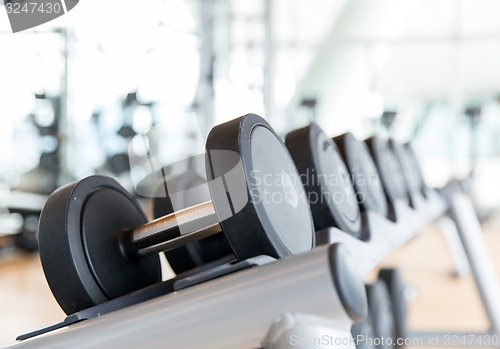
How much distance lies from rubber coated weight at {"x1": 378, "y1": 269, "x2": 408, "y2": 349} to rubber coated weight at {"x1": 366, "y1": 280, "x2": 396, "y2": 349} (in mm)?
49

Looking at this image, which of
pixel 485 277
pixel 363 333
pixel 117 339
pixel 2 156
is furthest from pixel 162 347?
pixel 2 156

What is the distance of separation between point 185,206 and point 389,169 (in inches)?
23.5

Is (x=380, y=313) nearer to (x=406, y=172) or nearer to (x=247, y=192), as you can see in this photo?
(x=406, y=172)

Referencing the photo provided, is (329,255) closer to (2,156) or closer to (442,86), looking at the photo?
(2,156)

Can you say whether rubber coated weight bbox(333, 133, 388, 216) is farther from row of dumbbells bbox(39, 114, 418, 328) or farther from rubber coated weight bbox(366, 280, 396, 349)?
rubber coated weight bbox(366, 280, 396, 349)

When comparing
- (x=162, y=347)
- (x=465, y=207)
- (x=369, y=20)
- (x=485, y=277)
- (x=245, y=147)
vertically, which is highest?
(x=369, y=20)

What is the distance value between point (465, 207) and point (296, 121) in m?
3.59

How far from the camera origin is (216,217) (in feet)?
1.87

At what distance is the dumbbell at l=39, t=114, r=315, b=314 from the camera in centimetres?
52

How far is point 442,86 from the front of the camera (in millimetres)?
5410

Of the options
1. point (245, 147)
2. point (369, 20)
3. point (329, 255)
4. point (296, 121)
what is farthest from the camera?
point (296, 121)
